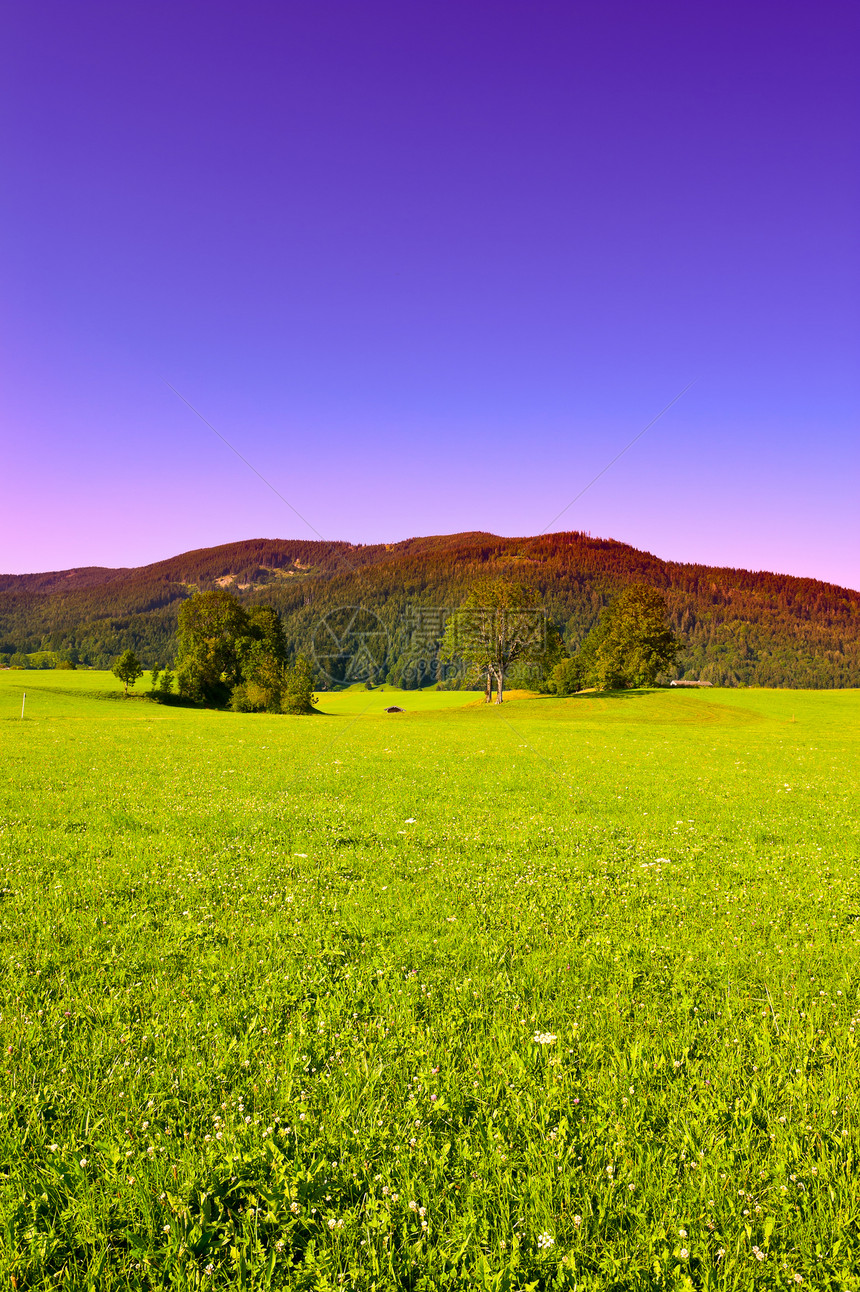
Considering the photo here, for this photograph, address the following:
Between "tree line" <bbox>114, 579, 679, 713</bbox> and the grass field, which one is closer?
the grass field

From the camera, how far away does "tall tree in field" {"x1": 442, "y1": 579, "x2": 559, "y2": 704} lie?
66.1 metres

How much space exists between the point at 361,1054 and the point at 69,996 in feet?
10.9

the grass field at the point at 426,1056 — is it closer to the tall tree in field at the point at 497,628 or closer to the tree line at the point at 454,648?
the tall tree in field at the point at 497,628

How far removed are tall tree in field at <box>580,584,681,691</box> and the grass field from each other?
2427 inches

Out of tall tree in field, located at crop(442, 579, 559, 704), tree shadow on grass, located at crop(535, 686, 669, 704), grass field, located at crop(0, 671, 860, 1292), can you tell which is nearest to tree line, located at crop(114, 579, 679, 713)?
tall tree in field, located at crop(442, 579, 559, 704)

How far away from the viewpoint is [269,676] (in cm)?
7469

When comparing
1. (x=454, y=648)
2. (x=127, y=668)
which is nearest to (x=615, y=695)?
(x=454, y=648)

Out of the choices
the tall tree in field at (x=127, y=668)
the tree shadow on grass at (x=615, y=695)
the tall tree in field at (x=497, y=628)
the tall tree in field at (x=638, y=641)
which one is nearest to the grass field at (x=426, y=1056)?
the tall tree in field at (x=497, y=628)

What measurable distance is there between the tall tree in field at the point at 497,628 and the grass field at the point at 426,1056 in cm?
5393

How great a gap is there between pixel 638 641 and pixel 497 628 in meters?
19.6

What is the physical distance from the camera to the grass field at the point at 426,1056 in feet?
11.4

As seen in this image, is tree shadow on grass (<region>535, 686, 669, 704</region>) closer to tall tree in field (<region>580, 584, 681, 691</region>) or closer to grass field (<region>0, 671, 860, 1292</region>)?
tall tree in field (<region>580, 584, 681, 691</region>)

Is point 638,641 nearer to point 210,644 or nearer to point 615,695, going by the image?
point 615,695

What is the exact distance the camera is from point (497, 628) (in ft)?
219
